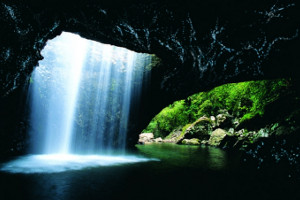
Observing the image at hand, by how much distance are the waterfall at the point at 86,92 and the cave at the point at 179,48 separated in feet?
10.4

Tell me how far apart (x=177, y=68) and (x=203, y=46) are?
1852mm

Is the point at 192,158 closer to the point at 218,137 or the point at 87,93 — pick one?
the point at 87,93

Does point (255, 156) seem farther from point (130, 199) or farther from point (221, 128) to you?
point (221, 128)

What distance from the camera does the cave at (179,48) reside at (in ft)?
11.3

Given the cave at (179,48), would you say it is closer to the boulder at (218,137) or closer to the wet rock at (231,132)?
the boulder at (218,137)

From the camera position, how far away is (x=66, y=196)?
2.90m

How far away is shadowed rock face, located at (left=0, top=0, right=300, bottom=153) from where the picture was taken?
3896 mm

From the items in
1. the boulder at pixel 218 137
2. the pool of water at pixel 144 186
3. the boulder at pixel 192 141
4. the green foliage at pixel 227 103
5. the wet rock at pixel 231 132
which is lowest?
the boulder at pixel 192 141

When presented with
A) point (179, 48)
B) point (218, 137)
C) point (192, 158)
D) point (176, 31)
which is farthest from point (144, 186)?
point (218, 137)

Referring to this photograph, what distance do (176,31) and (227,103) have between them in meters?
15.5

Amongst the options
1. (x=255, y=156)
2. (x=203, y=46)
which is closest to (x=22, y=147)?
(x=203, y=46)

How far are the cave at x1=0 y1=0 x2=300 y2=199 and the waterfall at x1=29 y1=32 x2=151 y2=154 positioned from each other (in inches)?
125

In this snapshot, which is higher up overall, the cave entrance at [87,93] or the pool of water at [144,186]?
the cave entrance at [87,93]

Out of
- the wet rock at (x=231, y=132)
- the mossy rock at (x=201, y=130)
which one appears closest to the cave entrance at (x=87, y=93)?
the mossy rock at (x=201, y=130)
